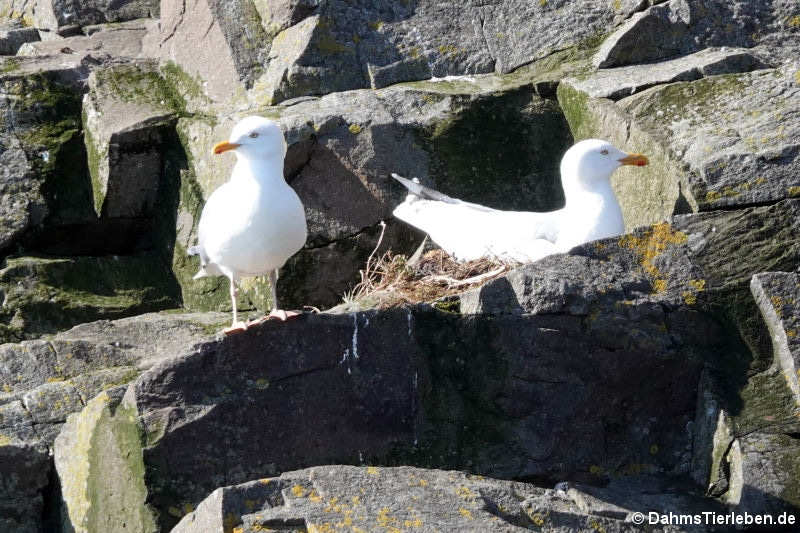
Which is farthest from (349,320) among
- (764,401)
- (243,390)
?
(764,401)

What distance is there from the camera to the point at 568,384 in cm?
570

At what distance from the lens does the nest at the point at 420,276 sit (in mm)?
6855

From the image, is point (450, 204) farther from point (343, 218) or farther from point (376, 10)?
point (376, 10)

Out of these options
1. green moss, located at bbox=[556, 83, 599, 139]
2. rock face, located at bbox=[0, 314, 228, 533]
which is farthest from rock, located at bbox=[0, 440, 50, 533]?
green moss, located at bbox=[556, 83, 599, 139]

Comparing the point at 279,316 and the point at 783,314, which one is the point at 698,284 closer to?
the point at 783,314

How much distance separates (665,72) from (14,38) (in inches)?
213

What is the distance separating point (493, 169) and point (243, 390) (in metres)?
3.30

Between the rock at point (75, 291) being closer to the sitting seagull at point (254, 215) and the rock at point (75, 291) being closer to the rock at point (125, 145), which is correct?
the rock at point (125, 145)

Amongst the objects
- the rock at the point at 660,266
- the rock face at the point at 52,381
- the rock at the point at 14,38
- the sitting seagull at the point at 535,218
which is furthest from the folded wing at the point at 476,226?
the rock at the point at 14,38

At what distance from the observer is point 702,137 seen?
6898 millimetres

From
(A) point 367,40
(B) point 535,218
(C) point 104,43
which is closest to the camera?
(B) point 535,218

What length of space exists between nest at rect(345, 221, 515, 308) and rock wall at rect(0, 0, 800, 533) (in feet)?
0.85

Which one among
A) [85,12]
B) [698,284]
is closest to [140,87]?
[85,12]

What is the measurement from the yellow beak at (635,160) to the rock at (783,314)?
1364mm
